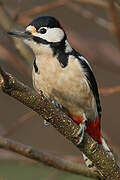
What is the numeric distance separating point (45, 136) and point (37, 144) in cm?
11

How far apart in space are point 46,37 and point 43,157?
617mm

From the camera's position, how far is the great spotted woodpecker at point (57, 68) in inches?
97.0

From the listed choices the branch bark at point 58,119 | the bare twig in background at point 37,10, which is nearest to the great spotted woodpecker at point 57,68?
the branch bark at point 58,119

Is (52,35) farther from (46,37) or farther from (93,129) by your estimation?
(93,129)

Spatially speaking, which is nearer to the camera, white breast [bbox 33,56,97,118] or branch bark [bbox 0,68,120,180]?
branch bark [bbox 0,68,120,180]

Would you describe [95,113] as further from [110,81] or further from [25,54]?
[110,81]

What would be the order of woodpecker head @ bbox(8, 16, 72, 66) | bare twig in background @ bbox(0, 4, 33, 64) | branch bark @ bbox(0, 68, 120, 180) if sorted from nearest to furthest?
branch bark @ bbox(0, 68, 120, 180) → woodpecker head @ bbox(8, 16, 72, 66) → bare twig in background @ bbox(0, 4, 33, 64)

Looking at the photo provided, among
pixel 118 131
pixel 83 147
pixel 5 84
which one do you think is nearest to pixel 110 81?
pixel 118 131

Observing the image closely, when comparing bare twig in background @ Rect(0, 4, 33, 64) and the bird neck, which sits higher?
the bird neck

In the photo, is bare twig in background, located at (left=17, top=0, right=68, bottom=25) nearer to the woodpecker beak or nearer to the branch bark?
the woodpecker beak

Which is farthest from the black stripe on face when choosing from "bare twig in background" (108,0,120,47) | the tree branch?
the tree branch

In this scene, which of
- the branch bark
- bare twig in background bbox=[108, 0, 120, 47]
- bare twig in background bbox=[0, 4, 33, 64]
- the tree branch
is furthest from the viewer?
bare twig in background bbox=[0, 4, 33, 64]

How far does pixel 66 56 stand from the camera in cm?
252

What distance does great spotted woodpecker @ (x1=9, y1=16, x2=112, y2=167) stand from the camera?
2463mm
